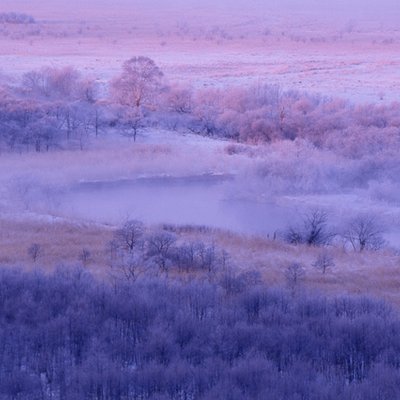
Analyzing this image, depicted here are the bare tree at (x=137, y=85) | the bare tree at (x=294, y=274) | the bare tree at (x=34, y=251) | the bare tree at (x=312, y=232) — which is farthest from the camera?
the bare tree at (x=137, y=85)

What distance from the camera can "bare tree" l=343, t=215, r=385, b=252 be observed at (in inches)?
648

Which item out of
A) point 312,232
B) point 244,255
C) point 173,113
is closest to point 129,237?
point 244,255

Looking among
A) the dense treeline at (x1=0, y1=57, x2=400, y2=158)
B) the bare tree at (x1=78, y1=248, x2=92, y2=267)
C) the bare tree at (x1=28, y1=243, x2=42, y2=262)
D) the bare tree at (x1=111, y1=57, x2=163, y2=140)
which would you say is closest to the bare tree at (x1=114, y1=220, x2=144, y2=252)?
the bare tree at (x1=78, y1=248, x2=92, y2=267)

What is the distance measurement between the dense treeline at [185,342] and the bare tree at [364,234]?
7041 mm

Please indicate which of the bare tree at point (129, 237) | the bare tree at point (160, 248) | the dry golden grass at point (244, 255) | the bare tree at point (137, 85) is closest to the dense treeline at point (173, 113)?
the bare tree at point (137, 85)

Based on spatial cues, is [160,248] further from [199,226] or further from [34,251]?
[199,226]

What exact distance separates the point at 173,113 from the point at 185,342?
26393 mm

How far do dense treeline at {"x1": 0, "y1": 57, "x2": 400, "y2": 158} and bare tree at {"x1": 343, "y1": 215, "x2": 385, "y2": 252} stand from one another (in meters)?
8.03

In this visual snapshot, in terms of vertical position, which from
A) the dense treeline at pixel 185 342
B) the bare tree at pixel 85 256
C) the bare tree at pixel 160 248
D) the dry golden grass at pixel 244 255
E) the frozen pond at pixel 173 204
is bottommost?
the frozen pond at pixel 173 204

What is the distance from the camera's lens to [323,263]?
13383mm

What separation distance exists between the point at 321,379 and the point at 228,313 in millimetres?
2208

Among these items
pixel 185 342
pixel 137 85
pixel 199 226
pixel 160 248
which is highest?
pixel 185 342

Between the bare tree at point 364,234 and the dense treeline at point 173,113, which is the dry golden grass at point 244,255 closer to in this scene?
the bare tree at point 364,234

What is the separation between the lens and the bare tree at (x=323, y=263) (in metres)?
13.3
